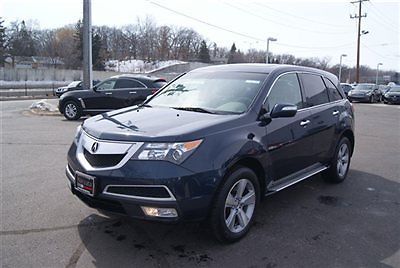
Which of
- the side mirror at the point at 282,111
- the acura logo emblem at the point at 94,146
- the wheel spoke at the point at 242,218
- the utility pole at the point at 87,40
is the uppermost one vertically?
the utility pole at the point at 87,40

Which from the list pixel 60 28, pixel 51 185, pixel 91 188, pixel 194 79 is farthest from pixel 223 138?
pixel 60 28

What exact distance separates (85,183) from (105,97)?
10.1m

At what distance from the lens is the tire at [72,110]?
1347 centimetres

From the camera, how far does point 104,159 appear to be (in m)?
3.53

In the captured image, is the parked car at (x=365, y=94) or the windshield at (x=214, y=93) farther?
the parked car at (x=365, y=94)

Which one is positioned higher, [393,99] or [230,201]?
[393,99]

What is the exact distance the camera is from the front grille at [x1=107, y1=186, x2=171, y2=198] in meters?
3.29

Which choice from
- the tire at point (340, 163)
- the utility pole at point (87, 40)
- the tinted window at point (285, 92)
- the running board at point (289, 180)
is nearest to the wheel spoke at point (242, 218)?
the running board at point (289, 180)

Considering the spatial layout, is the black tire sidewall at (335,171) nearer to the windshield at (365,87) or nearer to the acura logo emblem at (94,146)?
the acura logo emblem at (94,146)

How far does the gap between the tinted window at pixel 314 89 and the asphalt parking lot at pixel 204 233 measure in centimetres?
134


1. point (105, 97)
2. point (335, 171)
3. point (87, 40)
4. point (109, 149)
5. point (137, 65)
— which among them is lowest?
point (335, 171)

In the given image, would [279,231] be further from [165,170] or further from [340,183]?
[340,183]

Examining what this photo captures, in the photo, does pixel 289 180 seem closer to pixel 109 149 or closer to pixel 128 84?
pixel 109 149

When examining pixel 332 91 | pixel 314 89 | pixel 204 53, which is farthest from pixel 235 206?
pixel 204 53
